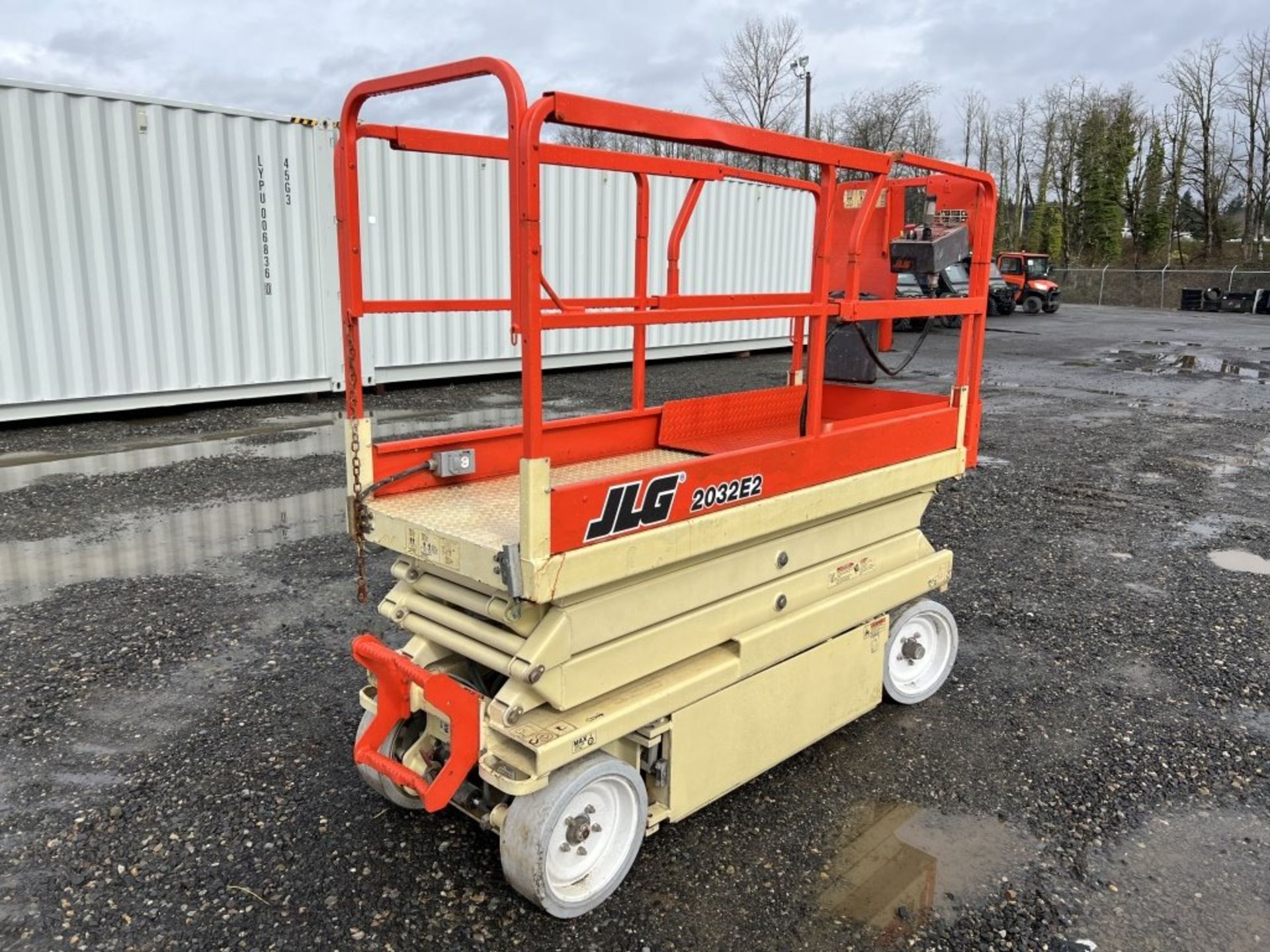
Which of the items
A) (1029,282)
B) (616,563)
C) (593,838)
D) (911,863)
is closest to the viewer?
(616,563)

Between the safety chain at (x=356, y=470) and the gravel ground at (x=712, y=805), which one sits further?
the safety chain at (x=356, y=470)

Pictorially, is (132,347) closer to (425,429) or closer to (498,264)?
(425,429)

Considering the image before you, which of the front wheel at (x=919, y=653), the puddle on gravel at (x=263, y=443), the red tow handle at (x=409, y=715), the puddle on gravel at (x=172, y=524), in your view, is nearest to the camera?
the red tow handle at (x=409, y=715)

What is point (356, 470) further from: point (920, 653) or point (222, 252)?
point (222, 252)

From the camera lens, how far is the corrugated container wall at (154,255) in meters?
9.08

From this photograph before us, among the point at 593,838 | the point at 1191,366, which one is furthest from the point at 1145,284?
the point at 593,838

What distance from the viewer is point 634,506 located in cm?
273

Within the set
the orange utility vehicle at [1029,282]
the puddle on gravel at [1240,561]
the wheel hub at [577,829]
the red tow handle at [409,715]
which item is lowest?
the puddle on gravel at [1240,561]

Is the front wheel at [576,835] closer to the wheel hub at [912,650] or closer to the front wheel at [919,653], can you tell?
the front wheel at [919,653]

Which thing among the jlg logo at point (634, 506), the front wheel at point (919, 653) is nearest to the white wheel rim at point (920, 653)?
the front wheel at point (919, 653)

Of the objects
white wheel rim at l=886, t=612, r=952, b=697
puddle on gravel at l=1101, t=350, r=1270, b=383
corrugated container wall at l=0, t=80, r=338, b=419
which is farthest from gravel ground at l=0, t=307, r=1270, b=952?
puddle on gravel at l=1101, t=350, r=1270, b=383

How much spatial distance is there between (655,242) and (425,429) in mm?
6029

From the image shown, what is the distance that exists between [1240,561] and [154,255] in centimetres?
1004

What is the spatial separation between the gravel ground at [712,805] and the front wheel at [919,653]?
9cm
